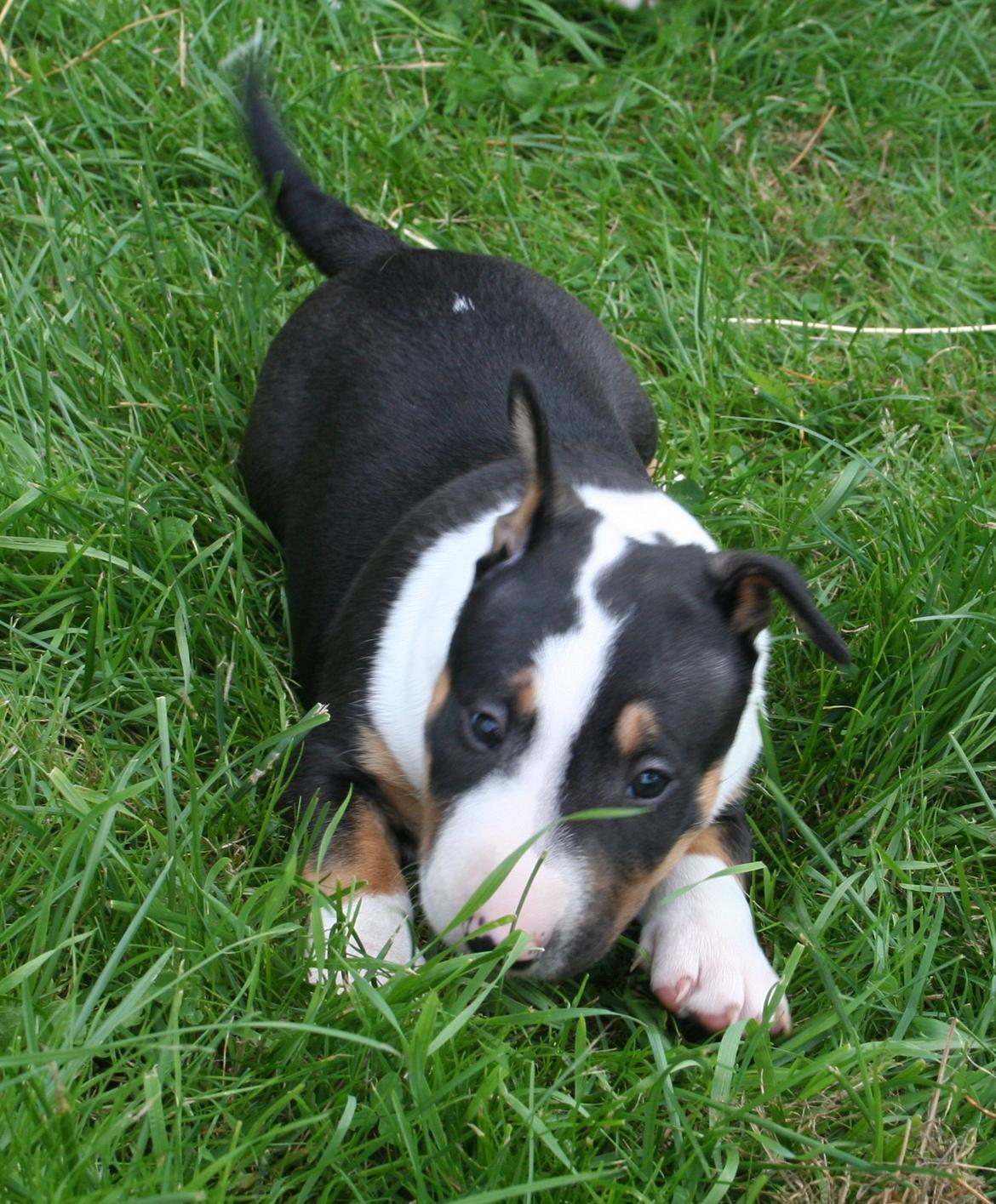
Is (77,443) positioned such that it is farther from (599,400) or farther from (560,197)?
(560,197)

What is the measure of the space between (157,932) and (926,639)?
6.93ft

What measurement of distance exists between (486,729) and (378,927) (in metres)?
0.60

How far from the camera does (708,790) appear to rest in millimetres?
3195

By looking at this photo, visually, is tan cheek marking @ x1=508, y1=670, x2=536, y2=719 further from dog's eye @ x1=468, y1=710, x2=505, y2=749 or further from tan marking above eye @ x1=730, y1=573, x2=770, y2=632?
tan marking above eye @ x1=730, y1=573, x2=770, y2=632

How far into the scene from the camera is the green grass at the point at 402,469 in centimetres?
273

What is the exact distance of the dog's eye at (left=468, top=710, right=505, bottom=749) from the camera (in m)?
2.91

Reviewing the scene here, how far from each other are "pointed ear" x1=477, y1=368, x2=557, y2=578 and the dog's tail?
164 centimetres

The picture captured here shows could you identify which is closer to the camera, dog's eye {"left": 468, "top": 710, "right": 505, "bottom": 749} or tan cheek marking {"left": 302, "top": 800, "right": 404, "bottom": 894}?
dog's eye {"left": 468, "top": 710, "right": 505, "bottom": 749}

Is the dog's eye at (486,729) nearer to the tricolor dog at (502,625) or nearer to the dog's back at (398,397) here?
the tricolor dog at (502,625)

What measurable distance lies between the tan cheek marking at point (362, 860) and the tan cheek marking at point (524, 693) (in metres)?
0.60

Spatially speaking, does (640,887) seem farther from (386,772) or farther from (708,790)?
(386,772)

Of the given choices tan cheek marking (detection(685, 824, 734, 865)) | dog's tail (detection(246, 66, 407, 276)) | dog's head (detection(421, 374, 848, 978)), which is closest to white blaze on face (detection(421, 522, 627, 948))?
dog's head (detection(421, 374, 848, 978))

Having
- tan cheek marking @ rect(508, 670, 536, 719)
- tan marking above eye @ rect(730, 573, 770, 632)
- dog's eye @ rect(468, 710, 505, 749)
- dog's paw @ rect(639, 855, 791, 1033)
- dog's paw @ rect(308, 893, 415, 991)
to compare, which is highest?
tan cheek marking @ rect(508, 670, 536, 719)

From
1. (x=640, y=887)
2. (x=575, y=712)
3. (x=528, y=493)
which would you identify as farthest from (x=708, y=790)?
(x=528, y=493)
